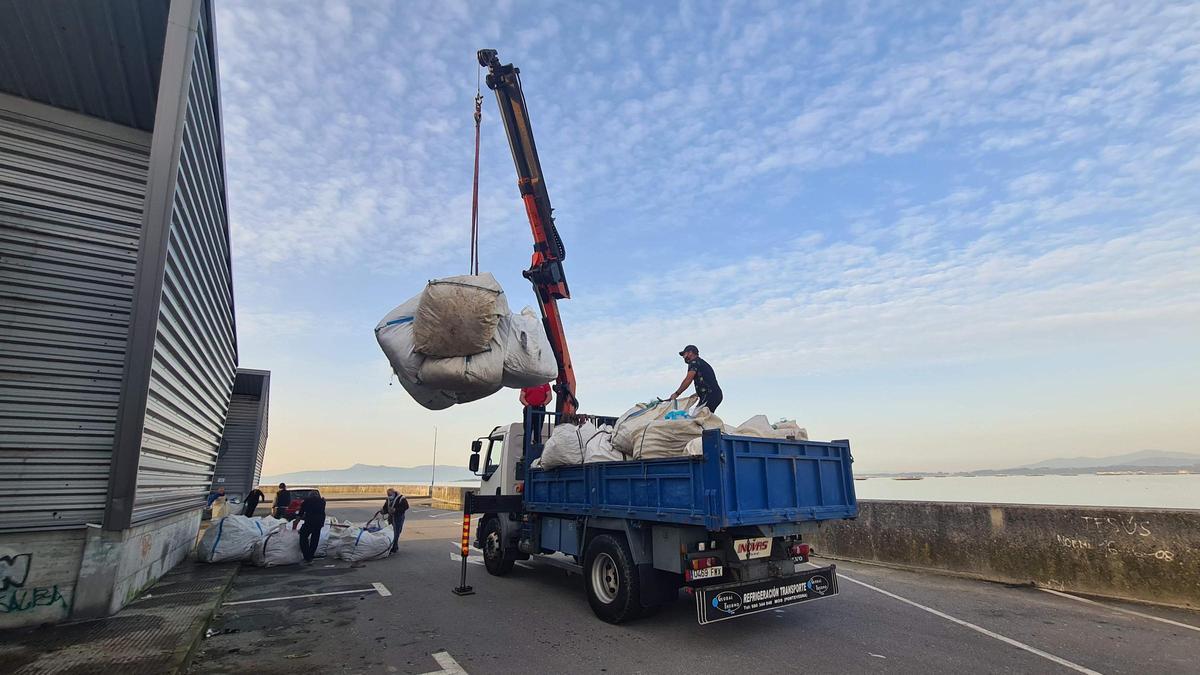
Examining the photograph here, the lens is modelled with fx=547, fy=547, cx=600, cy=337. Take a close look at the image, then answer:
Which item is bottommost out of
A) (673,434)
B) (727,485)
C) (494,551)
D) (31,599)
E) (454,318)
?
(494,551)

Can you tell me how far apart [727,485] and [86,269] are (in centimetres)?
687

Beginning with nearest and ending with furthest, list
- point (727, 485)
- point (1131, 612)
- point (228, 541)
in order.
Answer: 1. point (727, 485)
2. point (1131, 612)
3. point (228, 541)

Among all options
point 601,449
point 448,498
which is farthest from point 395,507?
point 448,498

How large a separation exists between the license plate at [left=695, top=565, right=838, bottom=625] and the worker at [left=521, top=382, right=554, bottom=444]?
13.7ft

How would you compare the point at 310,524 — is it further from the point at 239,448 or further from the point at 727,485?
the point at 239,448

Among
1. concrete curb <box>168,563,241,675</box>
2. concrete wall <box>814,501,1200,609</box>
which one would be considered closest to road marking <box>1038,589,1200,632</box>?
concrete wall <box>814,501,1200,609</box>

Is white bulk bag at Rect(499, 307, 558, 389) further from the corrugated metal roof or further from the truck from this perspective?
the corrugated metal roof

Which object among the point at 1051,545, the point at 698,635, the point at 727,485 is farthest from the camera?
the point at 1051,545

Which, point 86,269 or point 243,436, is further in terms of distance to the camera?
point 243,436

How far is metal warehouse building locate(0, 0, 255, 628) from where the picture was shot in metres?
Result: 5.21

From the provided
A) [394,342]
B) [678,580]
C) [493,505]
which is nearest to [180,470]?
[493,505]

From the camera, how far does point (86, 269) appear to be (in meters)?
5.68

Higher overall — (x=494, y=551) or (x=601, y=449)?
(x=601, y=449)

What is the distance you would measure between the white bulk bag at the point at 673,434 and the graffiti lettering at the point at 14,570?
5983 mm
